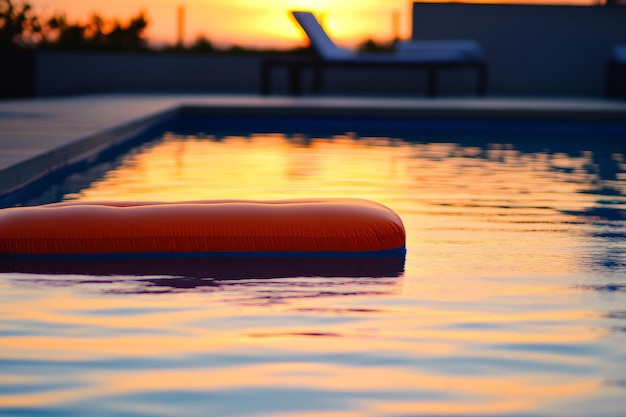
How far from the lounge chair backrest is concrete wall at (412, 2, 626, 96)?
177cm

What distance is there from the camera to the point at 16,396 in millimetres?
2160

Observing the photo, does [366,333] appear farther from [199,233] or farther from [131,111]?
[131,111]

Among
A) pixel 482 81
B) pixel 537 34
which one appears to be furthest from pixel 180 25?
pixel 537 34

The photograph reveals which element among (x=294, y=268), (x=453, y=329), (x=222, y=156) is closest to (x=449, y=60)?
(x=222, y=156)

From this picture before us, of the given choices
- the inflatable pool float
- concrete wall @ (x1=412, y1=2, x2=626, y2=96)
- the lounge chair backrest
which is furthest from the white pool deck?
the inflatable pool float

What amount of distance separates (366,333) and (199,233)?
3.80 ft

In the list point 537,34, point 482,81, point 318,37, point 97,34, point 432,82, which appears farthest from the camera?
point 97,34

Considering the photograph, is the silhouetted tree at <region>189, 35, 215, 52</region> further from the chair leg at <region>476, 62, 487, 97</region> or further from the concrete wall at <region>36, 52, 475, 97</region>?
the chair leg at <region>476, 62, 487, 97</region>

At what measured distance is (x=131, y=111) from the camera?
365 inches

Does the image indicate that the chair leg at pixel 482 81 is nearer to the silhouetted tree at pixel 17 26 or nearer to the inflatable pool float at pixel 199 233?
the silhouetted tree at pixel 17 26

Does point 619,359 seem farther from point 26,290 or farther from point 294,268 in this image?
point 26,290

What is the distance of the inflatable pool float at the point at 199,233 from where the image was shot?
12.0ft

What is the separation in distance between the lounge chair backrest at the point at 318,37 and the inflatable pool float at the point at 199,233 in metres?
8.16

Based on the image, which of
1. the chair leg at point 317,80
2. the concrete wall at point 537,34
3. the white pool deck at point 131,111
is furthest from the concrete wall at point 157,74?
the white pool deck at point 131,111
